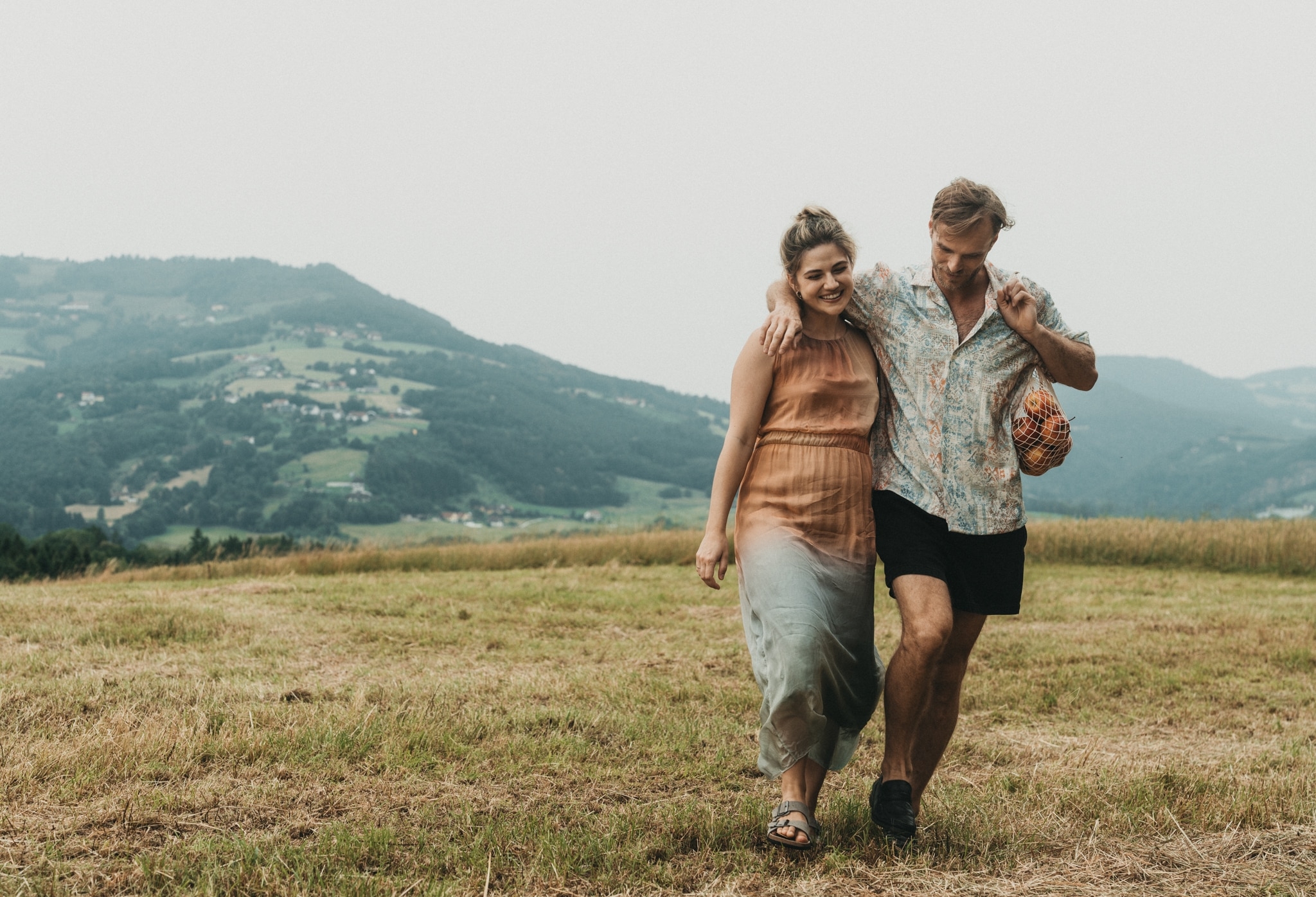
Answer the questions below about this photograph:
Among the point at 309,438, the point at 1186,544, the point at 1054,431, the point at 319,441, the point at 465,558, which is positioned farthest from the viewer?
the point at 309,438

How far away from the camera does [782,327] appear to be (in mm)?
3625

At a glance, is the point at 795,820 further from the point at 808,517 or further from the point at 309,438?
the point at 309,438

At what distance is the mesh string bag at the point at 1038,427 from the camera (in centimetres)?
364

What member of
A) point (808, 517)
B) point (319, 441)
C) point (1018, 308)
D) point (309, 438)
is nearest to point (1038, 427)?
point (1018, 308)

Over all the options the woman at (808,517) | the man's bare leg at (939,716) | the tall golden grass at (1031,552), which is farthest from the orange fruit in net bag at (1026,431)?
the tall golden grass at (1031,552)

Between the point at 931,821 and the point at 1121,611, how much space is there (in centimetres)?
818

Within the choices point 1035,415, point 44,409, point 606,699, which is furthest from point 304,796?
point 44,409

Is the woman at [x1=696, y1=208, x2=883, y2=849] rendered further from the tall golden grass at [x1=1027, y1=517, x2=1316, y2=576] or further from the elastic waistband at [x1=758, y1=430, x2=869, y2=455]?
the tall golden grass at [x1=1027, y1=517, x2=1316, y2=576]

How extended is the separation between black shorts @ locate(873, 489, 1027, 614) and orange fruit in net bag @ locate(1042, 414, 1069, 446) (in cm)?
37

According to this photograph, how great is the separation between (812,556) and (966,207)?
1.41 metres

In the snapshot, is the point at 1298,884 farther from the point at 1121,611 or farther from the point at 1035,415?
Result: the point at 1121,611

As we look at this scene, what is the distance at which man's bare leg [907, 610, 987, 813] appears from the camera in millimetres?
3865

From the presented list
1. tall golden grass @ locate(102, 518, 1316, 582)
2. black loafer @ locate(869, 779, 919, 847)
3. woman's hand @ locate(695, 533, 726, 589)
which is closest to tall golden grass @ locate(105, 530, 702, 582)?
tall golden grass @ locate(102, 518, 1316, 582)

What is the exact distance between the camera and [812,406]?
3693 millimetres
